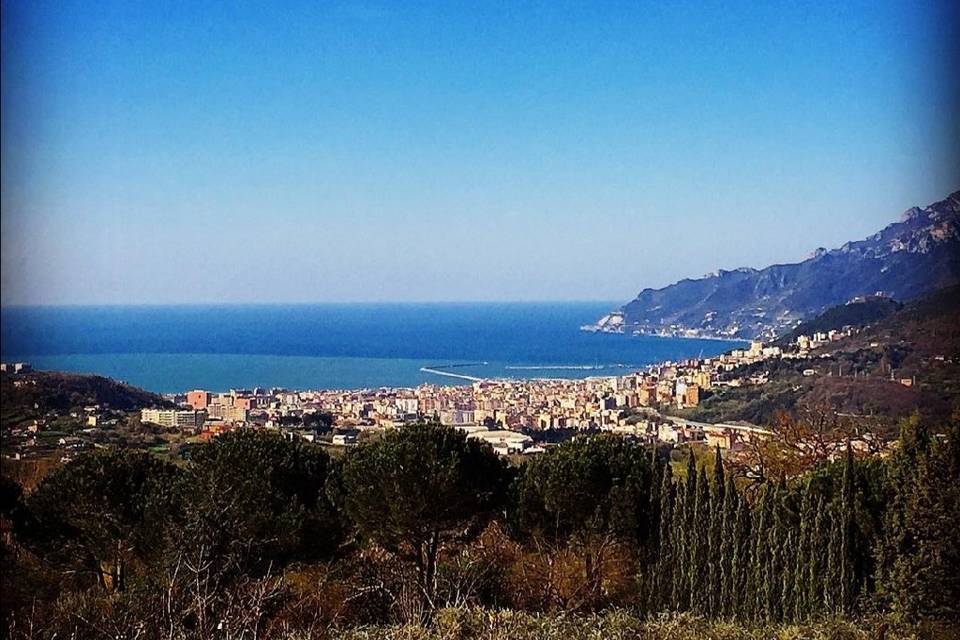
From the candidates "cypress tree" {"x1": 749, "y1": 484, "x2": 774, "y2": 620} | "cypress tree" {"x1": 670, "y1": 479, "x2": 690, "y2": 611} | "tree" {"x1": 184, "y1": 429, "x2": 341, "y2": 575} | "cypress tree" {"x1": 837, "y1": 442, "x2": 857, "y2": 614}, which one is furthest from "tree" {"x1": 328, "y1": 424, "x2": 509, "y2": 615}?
"cypress tree" {"x1": 837, "y1": 442, "x2": 857, "y2": 614}

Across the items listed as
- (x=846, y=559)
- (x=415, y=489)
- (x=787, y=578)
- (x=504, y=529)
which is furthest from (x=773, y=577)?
(x=415, y=489)

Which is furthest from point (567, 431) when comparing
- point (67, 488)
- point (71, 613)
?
point (71, 613)

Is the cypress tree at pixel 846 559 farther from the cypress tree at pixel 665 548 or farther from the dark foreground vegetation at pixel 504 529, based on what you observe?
the cypress tree at pixel 665 548

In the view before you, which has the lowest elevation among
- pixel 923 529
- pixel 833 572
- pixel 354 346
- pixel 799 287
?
pixel 833 572

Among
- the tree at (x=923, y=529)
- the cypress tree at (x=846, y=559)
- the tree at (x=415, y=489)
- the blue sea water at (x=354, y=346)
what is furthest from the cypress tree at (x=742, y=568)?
the blue sea water at (x=354, y=346)

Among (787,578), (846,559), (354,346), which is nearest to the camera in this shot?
(846,559)

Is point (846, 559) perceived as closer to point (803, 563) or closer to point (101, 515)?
A: point (803, 563)
